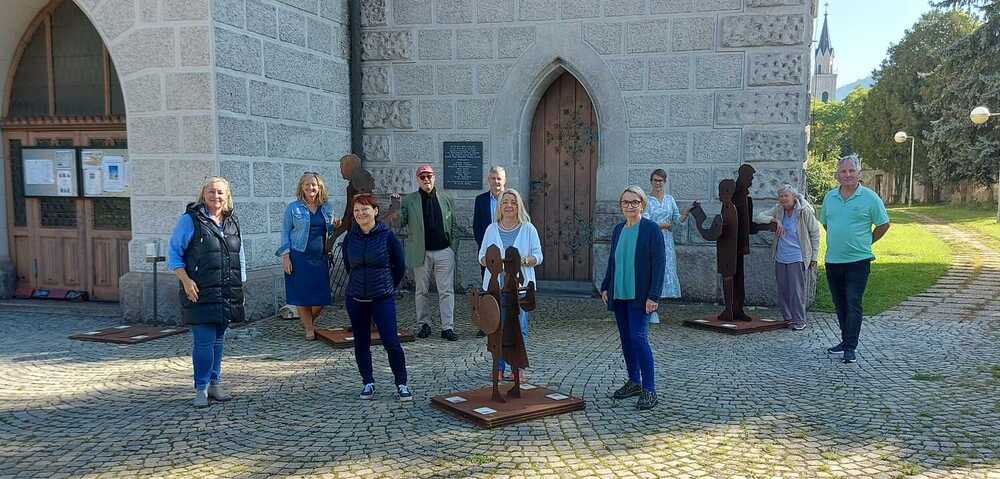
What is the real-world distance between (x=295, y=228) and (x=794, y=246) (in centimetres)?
502

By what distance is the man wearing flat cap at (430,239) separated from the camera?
7262mm

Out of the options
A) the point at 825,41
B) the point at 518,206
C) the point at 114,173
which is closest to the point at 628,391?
the point at 518,206

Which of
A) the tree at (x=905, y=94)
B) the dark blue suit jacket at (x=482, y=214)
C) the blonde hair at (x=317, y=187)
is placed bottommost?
the dark blue suit jacket at (x=482, y=214)

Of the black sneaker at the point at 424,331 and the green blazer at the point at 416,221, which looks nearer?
the green blazer at the point at 416,221

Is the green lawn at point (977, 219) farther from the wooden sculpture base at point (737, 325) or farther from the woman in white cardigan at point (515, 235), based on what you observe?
the woman in white cardigan at point (515, 235)

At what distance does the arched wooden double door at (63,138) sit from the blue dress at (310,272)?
9.75ft

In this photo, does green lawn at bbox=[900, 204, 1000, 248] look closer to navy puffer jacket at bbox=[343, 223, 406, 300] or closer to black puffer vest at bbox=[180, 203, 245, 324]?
navy puffer jacket at bbox=[343, 223, 406, 300]

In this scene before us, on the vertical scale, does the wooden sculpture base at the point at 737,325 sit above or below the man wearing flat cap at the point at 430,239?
below

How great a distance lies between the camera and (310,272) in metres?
7.39

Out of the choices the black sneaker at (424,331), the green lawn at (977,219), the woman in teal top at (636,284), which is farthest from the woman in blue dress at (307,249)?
the green lawn at (977,219)

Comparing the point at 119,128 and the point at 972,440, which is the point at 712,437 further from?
the point at 119,128

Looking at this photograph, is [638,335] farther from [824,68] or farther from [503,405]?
[824,68]

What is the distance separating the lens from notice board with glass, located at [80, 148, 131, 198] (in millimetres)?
8969

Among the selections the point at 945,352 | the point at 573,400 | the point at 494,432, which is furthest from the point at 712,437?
the point at 945,352
